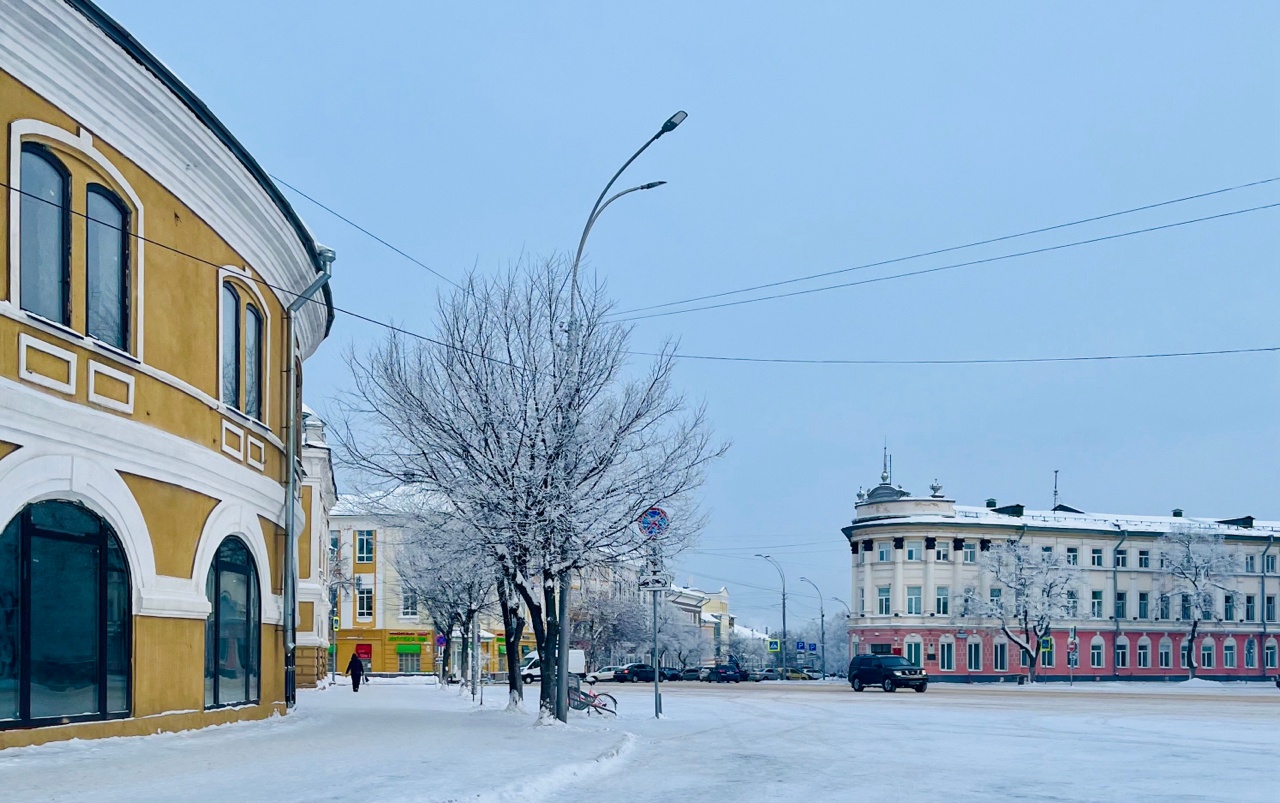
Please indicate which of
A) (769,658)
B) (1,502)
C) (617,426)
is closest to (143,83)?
(1,502)

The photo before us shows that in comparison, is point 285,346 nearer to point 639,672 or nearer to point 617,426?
point 617,426

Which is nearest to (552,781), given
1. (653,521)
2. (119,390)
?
(119,390)

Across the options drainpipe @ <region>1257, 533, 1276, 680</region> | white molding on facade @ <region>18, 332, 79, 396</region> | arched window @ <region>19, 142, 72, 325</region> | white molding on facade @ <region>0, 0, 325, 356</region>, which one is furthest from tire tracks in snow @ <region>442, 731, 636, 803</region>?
drainpipe @ <region>1257, 533, 1276, 680</region>

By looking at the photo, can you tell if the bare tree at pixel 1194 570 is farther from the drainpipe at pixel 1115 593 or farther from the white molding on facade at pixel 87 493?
the white molding on facade at pixel 87 493

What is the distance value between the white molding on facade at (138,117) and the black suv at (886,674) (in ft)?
124

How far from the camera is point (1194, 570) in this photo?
92.8m

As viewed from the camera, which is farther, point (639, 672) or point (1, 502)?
point (639, 672)

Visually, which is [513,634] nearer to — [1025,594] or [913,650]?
[913,650]

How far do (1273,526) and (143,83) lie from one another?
331 feet

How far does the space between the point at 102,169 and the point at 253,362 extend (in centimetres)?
675

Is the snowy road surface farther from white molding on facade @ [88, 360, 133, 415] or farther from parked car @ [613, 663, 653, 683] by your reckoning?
parked car @ [613, 663, 653, 683]

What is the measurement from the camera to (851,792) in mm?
13445

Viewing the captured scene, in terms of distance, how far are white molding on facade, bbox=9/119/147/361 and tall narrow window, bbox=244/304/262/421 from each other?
462 centimetres

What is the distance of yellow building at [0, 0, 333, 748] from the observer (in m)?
13.7
